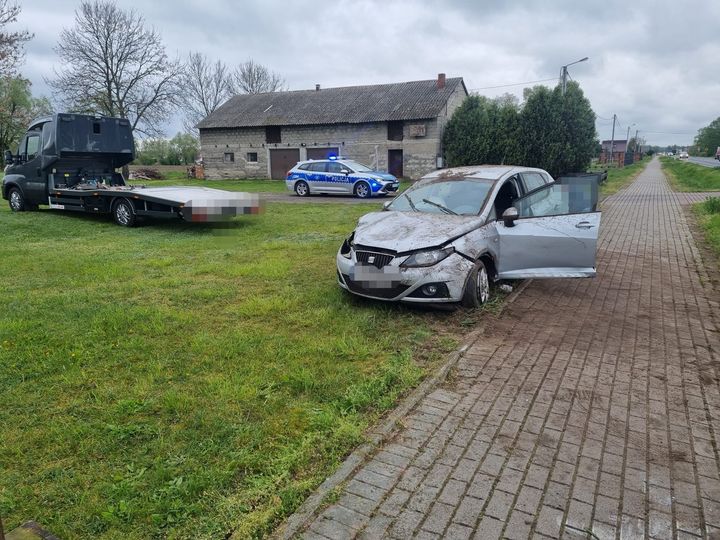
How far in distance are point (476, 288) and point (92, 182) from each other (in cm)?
1091

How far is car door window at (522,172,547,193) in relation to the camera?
7167mm

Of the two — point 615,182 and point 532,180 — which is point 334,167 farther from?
point 615,182

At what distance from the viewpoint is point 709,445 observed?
10.2 ft

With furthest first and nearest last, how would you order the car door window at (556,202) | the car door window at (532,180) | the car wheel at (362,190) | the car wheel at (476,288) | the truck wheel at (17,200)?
the car wheel at (362,190) < the truck wheel at (17,200) < the car door window at (532,180) < the car door window at (556,202) < the car wheel at (476,288)

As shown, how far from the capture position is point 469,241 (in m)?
5.60

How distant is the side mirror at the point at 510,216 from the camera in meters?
5.95

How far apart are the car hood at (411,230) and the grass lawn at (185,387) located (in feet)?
2.55

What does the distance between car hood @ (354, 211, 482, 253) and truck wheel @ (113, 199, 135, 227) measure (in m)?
7.45

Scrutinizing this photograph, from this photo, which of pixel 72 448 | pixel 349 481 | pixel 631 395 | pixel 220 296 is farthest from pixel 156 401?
pixel 631 395

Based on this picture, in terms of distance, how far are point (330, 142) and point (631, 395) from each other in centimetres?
3218

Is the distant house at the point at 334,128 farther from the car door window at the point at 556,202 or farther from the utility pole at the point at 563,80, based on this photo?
the car door window at the point at 556,202

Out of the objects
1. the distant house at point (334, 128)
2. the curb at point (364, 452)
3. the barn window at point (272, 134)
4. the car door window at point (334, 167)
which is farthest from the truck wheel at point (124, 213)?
the barn window at point (272, 134)

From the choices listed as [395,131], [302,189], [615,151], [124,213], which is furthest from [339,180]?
[615,151]

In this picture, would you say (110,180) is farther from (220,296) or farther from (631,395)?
(631,395)
